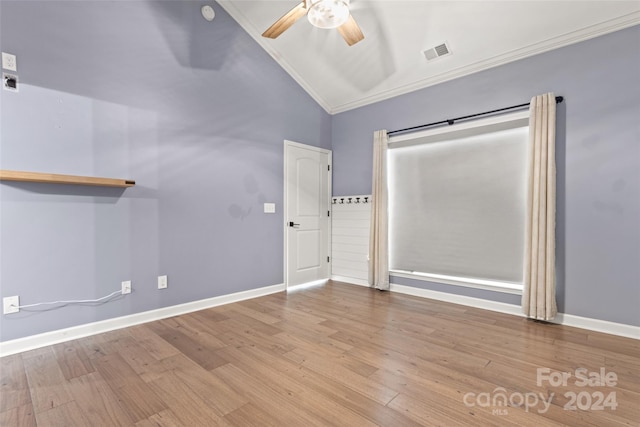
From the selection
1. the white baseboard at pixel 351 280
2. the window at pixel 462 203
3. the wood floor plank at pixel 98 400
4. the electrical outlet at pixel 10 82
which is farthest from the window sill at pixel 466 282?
the electrical outlet at pixel 10 82

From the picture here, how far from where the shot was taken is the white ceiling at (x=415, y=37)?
288 cm

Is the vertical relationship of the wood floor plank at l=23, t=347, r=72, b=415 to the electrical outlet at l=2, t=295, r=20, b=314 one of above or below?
below

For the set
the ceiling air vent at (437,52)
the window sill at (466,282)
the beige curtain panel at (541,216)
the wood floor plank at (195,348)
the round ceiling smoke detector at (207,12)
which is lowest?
the wood floor plank at (195,348)

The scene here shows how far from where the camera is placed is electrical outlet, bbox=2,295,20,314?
7.68 feet

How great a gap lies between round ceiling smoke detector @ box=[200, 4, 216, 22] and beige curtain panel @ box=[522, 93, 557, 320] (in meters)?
3.75

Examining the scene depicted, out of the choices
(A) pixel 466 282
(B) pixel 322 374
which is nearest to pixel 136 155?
(B) pixel 322 374

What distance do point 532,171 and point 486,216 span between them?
701 mm

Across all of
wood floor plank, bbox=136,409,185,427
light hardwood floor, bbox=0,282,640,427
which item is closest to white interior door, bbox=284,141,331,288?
light hardwood floor, bbox=0,282,640,427

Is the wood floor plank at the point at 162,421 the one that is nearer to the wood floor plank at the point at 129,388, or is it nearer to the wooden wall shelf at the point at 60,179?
the wood floor plank at the point at 129,388

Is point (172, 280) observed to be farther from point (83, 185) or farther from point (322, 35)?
point (322, 35)

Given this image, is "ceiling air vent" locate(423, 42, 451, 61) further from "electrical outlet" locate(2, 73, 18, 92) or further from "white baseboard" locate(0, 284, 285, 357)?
"electrical outlet" locate(2, 73, 18, 92)

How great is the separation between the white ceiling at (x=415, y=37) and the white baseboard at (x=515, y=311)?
2.76m

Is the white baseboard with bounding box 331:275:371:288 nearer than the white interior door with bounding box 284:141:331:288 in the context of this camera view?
No

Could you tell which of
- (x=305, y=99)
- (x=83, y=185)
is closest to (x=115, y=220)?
(x=83, y=185)
